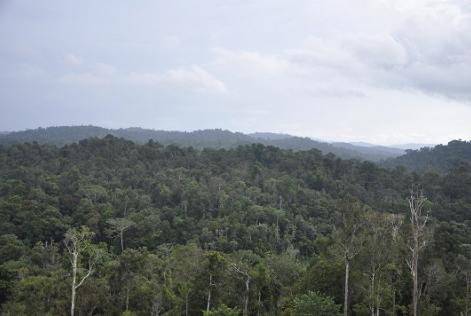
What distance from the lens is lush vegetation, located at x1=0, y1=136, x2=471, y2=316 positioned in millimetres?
22406

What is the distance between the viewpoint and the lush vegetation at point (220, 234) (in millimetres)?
22406

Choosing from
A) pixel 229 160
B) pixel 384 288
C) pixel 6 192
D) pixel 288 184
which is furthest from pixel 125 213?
pixel 384 288

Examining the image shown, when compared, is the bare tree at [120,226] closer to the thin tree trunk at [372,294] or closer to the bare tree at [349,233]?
the bare tree at [349,233]

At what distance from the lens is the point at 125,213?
55719 mm

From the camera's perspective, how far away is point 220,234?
49.4m

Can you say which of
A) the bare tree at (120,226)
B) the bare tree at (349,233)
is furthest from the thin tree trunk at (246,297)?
the bare tree at (120,226)

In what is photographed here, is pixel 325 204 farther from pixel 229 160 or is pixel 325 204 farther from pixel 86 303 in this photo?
pixel 86 303

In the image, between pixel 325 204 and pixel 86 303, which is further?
pixel 325 204

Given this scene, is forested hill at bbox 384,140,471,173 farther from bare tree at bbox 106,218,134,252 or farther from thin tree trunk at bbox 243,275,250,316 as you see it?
thin tree trunk at bbox 243,275,250,316

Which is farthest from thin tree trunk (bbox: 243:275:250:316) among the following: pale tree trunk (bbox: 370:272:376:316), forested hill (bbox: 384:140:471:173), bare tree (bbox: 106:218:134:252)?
forested hill (bbox: 384:140:471:173)

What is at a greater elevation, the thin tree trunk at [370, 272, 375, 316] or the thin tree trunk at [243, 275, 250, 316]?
the thin tree trunk at [370, 272, 375, 316]

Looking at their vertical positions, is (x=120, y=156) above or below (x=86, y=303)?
above

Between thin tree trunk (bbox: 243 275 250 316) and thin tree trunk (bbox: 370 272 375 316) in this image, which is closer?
thin tree trunk (bbox: 370 272 375 316)

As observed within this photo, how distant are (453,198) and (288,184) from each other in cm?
2447
